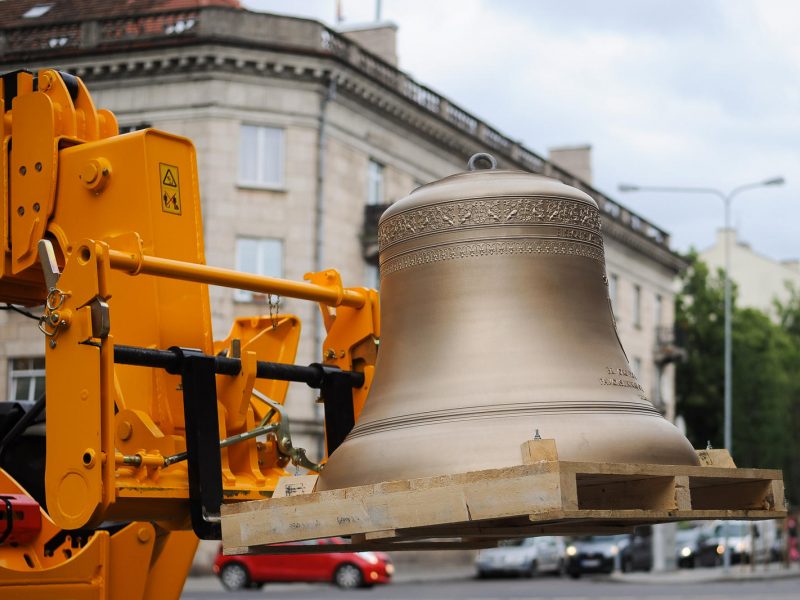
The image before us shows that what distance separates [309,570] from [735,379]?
38.8 meters

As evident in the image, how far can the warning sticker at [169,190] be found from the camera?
20.9 ft

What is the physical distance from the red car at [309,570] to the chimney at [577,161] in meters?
27.9

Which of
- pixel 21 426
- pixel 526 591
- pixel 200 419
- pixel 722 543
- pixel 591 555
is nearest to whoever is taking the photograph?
pixel 200 419

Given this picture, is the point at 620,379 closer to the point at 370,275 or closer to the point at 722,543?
the point at 370,275

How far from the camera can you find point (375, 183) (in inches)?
1596

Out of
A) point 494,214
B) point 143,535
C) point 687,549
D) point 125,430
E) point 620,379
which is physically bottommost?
point 687,549

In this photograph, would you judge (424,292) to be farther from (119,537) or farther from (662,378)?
(662,378)

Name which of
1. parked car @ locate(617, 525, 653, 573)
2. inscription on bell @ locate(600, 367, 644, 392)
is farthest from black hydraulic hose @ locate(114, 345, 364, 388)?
parked car @ locate(617, 525, 653, 573)

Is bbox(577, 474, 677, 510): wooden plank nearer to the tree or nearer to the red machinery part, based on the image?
the red machinery part

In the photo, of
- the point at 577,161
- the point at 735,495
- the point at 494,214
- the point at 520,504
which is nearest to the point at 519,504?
the point at 520,504

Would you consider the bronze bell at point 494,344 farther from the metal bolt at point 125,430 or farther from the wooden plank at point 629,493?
the metal bolt at point 125,430

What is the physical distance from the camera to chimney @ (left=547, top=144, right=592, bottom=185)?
57594 millimetres

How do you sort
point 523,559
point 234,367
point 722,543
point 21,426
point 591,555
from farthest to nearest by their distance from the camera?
point 722,543 < point 591,555 < point 523,559 < point 21,426 < point 234,367

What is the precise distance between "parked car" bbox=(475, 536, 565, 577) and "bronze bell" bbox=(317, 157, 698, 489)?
31656 mm
